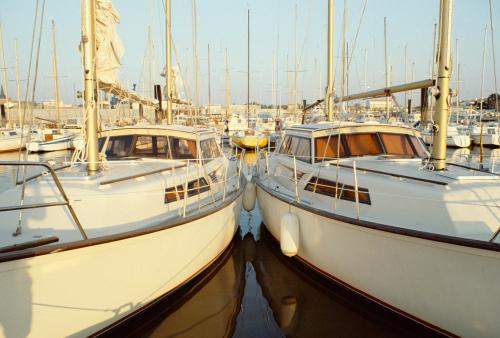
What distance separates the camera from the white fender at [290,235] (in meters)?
6.77

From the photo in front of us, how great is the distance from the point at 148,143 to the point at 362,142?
426cm

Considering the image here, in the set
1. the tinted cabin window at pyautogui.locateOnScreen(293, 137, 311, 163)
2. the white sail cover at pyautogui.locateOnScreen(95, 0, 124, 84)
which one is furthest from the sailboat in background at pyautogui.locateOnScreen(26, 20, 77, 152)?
the tinted cabin window at pyautogui.locateOnScreen(293, 137, 311, 163)

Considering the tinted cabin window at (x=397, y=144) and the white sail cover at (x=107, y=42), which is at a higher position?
the white sail cover at (x=107, y=42)

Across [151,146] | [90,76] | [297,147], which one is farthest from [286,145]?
[90,76]

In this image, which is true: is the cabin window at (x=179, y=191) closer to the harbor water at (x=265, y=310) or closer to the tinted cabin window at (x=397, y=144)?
the harbor water at (x=265, y=310)

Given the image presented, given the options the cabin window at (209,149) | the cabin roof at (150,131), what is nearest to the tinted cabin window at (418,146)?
the cabin window at (209,149)

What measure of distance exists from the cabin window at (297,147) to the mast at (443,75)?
275 cm

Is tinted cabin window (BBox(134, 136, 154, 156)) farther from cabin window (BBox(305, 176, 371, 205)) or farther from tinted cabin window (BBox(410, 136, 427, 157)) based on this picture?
tinted cabin window (BBox(410, 136, 427, 157))

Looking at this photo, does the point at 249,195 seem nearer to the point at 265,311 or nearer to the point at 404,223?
the point at 265,311

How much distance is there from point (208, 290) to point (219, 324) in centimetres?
109

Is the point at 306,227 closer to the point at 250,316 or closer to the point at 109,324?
the point at 250,316

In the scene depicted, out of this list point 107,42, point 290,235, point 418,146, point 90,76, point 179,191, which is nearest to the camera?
point 90,76

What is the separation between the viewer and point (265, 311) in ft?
20.3

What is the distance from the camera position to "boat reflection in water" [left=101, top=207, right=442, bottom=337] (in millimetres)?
5457
